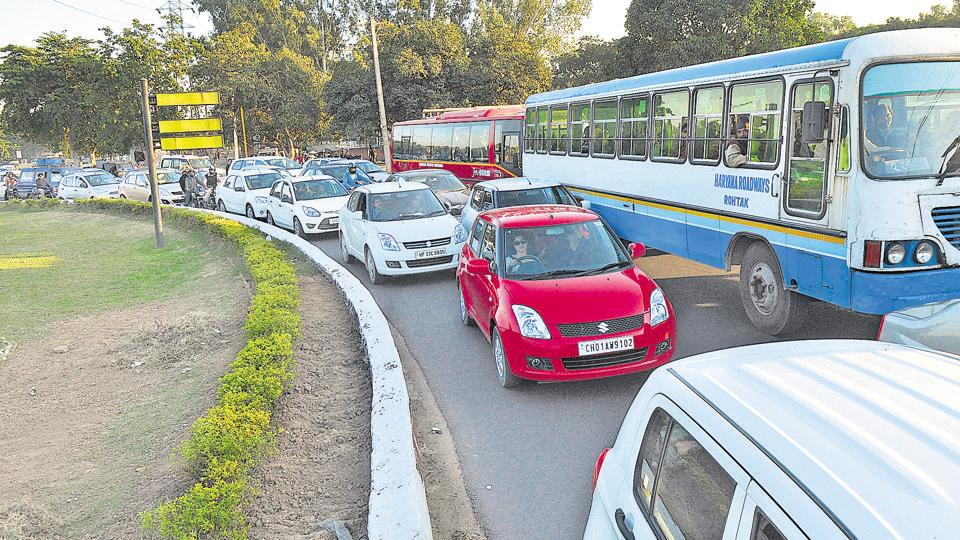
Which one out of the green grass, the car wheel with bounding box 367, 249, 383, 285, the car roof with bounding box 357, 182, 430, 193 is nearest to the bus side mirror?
the car wheel with bounding box 367, 249, 383, 285

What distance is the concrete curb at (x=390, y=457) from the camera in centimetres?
412

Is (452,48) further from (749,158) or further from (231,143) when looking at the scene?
(749,158)

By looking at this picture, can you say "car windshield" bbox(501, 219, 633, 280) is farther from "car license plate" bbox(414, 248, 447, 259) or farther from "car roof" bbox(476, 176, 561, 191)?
"car roof" bbox(476, 176, 561, 191)

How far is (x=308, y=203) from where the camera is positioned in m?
17.8

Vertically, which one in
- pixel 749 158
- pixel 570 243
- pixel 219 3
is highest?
pixel 219 3

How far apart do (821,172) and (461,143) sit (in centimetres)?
1918

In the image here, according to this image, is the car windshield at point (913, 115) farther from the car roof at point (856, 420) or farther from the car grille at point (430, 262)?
the car grille at point (430, 262)

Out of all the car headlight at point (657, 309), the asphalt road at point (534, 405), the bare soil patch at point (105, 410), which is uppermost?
the car headlight at point (657, 309)

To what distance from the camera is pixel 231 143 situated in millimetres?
58781

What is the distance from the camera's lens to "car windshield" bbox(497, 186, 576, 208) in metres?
12.1

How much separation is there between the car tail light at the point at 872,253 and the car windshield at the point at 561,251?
2.12 meters

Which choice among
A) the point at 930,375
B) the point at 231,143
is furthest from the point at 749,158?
the point at 231,143

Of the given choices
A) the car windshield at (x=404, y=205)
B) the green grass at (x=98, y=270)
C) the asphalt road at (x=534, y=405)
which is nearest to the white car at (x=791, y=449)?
the asphalt road at (x=534, y=405)

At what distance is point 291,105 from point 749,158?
Result: 47.3 meters
